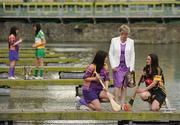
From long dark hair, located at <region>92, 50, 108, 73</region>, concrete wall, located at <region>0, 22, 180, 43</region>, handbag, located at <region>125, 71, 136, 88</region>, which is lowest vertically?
concrete wall, located at <region>0, 22, 180, 43</region>

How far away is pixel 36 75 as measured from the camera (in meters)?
21.0

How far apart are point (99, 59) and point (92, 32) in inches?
1962

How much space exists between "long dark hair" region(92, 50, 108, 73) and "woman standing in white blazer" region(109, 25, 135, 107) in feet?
2.64

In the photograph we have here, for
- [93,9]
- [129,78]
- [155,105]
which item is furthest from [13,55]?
[93,9]

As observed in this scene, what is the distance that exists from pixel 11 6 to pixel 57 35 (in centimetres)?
596

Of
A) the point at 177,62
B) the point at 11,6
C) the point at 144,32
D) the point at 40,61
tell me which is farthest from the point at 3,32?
the point at 40,61

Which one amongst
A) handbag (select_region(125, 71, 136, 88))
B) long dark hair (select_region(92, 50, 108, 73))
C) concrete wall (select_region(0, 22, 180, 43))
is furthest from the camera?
concrete wall (select_region(0, 22, 180, 43))

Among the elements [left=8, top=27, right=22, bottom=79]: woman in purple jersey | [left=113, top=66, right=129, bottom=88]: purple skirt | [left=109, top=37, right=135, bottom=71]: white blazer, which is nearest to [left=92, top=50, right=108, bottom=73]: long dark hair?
[left=109, top=37, right=135, bottom=71]: white blazer

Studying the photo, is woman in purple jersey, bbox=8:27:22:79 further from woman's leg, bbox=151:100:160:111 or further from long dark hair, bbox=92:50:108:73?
woman's leg, bbox=151:100:160:111

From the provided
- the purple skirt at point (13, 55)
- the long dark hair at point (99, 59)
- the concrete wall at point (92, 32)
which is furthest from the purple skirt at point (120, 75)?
the concrete wall at point (92, 32)

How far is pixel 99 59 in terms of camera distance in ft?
43.5

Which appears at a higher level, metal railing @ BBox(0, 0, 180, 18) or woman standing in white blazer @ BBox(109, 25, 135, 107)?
woman standing in white blazer @ BBox(109, 25, 135, 107)

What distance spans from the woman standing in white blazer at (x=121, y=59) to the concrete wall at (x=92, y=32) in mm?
47766

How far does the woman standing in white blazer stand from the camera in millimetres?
Result: 14078
